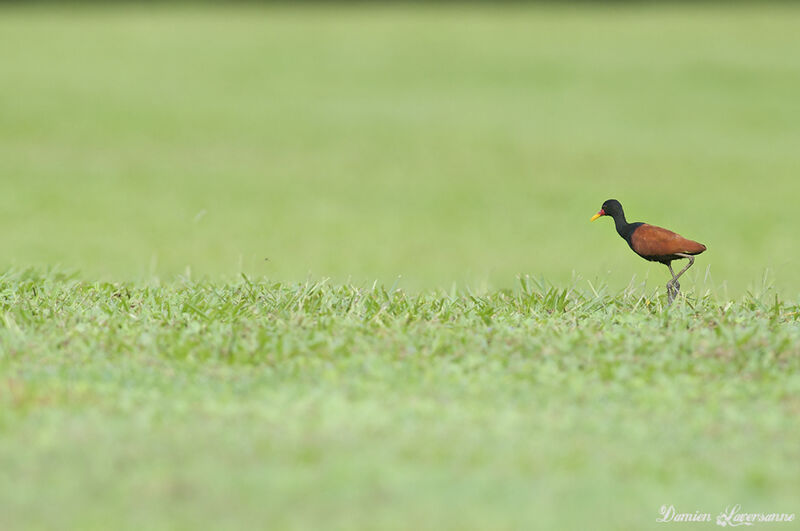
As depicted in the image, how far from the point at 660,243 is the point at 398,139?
15674mm

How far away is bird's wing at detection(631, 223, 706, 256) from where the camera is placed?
6133mm

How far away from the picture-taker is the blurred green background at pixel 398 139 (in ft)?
48.3

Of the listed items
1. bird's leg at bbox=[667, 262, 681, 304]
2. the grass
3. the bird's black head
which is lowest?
the grass

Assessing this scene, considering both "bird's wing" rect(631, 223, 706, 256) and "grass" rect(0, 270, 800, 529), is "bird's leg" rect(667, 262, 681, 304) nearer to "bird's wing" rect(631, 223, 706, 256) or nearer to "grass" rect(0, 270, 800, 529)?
"grass" rect(0, 270, 800, 529)

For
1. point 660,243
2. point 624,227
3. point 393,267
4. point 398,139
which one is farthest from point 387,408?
point 398,139

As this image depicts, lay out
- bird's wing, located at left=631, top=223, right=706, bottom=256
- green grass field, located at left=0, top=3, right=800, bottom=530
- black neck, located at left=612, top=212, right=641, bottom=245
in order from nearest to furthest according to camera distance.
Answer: green grass field, located at left=0, top=3, right=800, bottom=530
bird's wing, located at left=631, top=223, right=706, bottom=256
black neck, located at left=612, top=212, right=641, bottom=245

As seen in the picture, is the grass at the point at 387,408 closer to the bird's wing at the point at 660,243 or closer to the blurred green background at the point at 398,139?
the bird's wing at the point at 660,243

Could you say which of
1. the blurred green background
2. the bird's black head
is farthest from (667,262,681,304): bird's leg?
the blurred green background

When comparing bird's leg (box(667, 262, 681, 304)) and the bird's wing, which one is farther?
bird's leg (box(667, 262, 681, 304))

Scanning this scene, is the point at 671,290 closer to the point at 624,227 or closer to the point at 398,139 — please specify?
the point at 624,227

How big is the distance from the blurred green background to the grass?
2646mm

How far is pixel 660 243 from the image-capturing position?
6.18 m

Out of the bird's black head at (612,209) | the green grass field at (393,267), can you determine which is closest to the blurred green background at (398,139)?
the green grass field at (393,267)

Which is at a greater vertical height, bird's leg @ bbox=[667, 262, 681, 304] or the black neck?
the black neck
